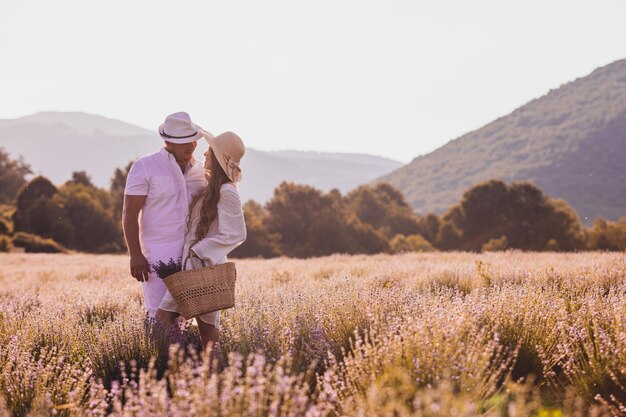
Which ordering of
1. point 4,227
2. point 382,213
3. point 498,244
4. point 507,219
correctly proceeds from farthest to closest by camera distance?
point 382,213 → point 507,219 → point 4,227 → point 498,244

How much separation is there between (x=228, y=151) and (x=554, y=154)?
361 ft

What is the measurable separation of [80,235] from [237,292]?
1539 inches

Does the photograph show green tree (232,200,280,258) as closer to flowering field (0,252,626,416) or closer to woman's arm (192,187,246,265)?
flowering field (0,252,626,416)

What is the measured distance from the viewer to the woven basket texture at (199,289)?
378 cm

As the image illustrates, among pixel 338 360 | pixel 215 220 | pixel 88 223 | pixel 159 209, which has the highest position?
pixel 88 223

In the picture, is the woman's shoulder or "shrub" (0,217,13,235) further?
"shrub" (0,217,13,235)

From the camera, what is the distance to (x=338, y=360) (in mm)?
3811

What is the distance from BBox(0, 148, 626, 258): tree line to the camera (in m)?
36.6

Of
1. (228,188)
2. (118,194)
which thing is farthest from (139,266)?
(118,194)

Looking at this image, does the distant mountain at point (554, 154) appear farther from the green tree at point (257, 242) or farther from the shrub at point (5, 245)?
the shrub at point (5, 245)

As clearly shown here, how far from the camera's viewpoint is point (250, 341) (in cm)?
396

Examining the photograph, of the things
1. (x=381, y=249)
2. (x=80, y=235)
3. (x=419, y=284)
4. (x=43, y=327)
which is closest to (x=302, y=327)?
(x=43, y=327)

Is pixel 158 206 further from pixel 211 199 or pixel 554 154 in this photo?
pixel 554 154

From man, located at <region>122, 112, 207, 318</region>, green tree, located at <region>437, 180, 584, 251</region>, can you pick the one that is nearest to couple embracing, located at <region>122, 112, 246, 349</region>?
man, located at <region>122, 112, 207, 318</region>
